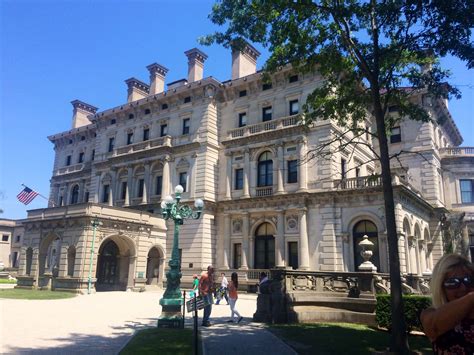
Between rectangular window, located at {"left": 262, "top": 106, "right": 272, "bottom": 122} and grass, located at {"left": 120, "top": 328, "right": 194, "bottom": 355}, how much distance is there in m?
23.8

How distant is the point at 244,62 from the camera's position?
38094mm

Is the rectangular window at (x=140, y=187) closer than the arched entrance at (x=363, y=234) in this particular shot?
No

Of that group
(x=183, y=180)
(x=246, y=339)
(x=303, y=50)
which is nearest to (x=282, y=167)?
(x=183, y=180)

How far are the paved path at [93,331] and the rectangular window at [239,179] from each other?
16.3 metres

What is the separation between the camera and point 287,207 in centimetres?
3031

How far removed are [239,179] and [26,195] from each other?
19.9m

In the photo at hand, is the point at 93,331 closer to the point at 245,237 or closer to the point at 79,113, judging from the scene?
the point at 245,237

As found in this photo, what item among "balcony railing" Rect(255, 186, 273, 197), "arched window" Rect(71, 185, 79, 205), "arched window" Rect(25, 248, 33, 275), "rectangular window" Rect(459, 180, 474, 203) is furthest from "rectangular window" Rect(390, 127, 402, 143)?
"arched window" Rect(71, 185, 79, 205)

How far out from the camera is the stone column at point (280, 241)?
97.8ft

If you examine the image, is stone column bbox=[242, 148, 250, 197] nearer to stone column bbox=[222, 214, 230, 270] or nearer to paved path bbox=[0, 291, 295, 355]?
stone column bbox=[222, 214, 230, 270]

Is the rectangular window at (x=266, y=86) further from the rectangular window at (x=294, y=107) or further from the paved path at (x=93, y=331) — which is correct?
the paved path at (x=93, y=331)

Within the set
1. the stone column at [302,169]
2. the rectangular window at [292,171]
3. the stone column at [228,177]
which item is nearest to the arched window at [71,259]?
the stone column at [228,177]

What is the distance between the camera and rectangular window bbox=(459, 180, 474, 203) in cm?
3497

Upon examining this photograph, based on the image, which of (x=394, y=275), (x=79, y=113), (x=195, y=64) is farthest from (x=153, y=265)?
(x=394, y=275)
